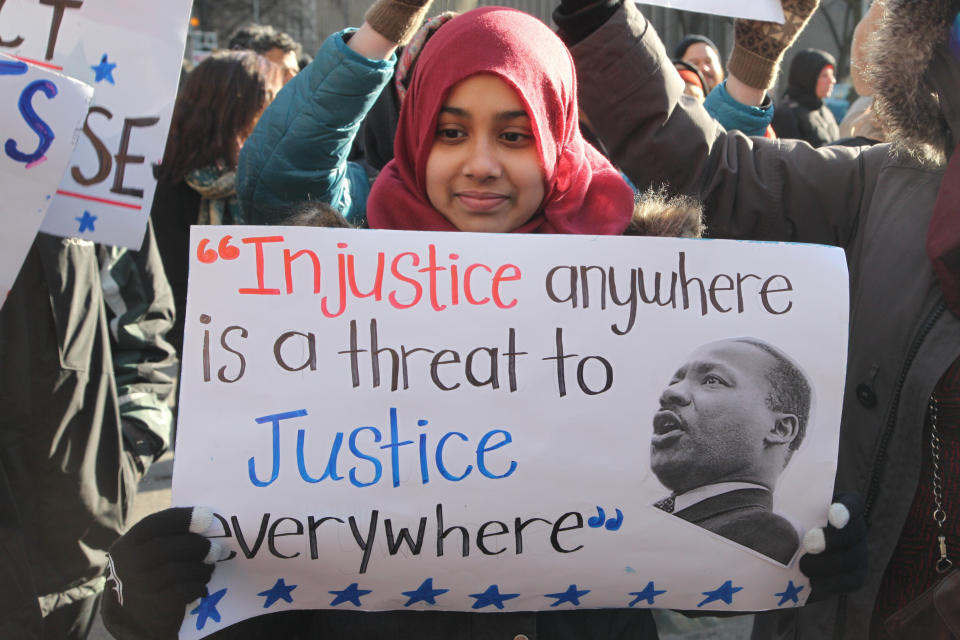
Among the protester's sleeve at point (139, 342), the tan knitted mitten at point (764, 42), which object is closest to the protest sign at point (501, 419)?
the tan knitted mitten at point (764, 42)

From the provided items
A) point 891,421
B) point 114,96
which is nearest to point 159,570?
point 114,96

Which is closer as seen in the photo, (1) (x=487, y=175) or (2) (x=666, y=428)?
(2) (x=666, y=428)

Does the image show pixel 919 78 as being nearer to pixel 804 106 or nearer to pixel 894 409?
pixel 894 409

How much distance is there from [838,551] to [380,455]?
75 centimetres

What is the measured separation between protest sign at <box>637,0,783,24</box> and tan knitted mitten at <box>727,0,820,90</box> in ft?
0.17

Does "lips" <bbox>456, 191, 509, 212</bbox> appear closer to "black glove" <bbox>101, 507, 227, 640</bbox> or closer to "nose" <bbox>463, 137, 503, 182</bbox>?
"nose" <bbox>463, 137, 503, 182</bbox>

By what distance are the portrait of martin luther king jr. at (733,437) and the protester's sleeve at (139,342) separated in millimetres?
1636

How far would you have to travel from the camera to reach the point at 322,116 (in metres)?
1.73

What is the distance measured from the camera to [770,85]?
6.31 ft

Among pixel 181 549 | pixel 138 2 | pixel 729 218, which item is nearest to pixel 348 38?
pixel 138 2

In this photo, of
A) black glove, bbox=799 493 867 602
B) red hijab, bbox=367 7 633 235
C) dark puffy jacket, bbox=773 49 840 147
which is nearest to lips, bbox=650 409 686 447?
black glove, bbox=799 493 867 602

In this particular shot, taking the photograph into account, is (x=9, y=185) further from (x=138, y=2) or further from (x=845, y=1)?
(x=845, y=1)

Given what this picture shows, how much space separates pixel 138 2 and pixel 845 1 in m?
14.7

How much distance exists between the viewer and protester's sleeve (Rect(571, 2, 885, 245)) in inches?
62.5
